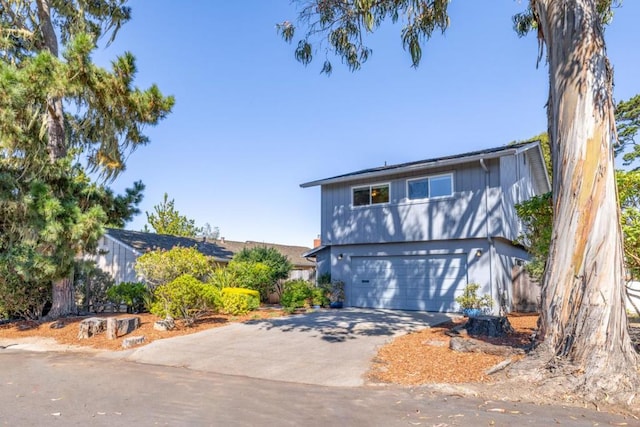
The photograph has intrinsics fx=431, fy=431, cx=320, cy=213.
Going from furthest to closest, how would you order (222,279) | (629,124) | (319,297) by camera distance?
(629,124) < (222,279) < (319,297)

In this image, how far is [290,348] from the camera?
877cm

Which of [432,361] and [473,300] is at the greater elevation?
[473,300]

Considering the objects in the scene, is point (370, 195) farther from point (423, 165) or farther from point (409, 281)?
point (409, 281)

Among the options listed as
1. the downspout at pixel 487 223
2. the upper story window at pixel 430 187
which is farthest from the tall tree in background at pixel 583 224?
the upper story window at pixel 430 187

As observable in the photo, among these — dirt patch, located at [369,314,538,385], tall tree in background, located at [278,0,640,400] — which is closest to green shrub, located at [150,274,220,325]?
dirt patch, located at [369,314,538,385]

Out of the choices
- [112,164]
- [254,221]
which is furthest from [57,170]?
[254,221]

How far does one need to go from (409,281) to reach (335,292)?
2960 mm

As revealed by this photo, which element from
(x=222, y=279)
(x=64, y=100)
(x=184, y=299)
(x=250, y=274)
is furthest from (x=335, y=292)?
(x=64, y=100)

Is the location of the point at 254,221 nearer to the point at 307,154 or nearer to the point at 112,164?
the point at 307,154

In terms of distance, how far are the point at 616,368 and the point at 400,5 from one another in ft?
28.9

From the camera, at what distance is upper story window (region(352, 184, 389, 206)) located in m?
16.3

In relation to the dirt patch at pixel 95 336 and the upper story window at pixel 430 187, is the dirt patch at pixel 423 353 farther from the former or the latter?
the upper story window at pixel 430 187

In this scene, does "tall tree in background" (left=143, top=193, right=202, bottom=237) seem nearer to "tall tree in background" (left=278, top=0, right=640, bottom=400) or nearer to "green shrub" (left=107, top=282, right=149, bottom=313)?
"green shrub" (left=107, top=282, right=149, bottom=313)

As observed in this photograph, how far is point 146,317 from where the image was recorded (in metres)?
13.6
